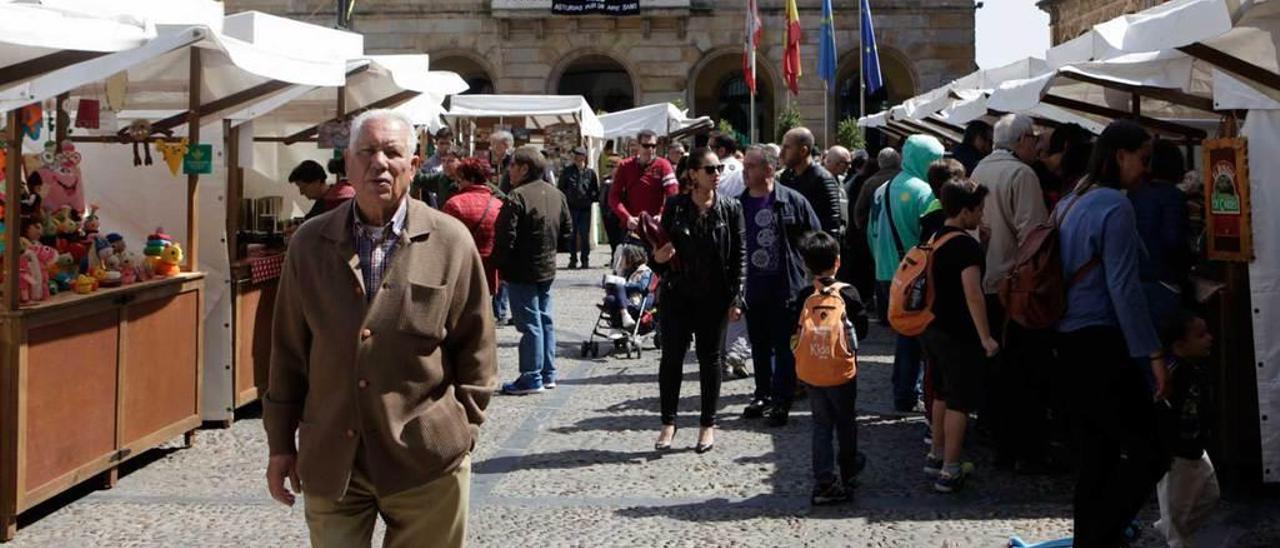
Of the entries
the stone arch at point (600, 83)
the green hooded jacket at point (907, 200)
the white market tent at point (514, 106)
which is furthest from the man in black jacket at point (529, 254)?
the stone arch at point (600, 83)

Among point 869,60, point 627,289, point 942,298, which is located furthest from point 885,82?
point 942,298

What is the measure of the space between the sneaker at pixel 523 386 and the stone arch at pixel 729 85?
28171 mm

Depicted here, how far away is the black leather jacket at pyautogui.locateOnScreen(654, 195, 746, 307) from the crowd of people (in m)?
0.01

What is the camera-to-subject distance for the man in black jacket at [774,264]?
859 cm

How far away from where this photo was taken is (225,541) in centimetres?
608

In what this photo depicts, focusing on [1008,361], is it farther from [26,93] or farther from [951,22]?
[951,22]

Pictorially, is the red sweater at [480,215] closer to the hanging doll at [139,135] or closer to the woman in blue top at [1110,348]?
the hanging doll at [139,135]

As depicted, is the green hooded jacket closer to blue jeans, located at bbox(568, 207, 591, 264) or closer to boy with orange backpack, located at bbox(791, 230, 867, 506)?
boy with orange backpack, located at bbox(791, 230, 867, 506)

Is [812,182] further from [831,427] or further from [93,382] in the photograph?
[93,382]

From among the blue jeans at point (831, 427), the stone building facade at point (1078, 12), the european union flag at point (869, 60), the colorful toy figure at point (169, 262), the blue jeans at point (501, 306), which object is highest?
the stone building facade at point (1078, 12)

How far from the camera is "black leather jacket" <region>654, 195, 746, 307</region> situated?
778 cm

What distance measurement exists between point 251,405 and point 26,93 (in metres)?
3.84

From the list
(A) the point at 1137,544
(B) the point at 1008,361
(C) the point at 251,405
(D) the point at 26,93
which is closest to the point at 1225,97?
(B) the point at 1008,361

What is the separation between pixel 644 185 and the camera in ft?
41.1
